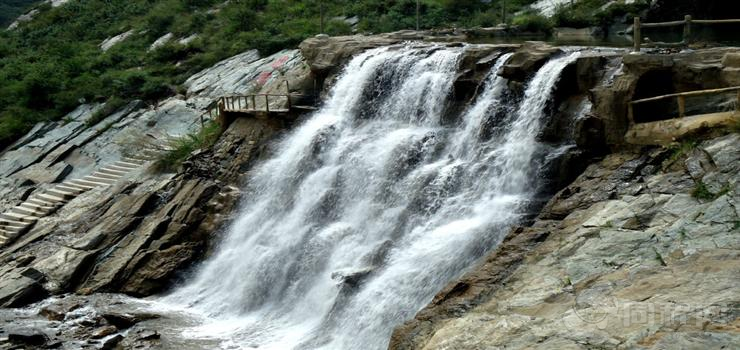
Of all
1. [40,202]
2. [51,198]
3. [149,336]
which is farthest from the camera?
[51,198]

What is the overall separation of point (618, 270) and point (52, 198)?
2409 centimetres

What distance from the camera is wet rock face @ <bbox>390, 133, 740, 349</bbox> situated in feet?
33.7

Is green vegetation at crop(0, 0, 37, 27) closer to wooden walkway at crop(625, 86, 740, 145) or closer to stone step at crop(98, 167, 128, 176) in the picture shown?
stone step at crop(98, 167, 128, 176)

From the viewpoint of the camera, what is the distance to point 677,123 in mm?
14852

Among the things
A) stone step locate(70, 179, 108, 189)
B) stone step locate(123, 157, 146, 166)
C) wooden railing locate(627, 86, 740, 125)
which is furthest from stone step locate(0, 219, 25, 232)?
wooden railing locate(627, 86, 740, 125)

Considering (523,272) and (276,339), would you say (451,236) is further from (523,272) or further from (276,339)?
(276,339)

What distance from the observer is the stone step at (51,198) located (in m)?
29.5

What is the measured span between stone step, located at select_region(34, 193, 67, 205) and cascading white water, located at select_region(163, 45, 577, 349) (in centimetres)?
981

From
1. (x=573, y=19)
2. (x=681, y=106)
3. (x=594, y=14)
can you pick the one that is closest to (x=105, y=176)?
(x=573, y=19)

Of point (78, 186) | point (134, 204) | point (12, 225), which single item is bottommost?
point (12, 225)

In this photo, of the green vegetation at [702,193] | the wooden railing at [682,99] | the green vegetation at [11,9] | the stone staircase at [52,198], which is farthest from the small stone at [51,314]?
the green vegetation at [11,9]

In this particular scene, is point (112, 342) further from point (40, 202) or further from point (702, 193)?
point (40, 202)

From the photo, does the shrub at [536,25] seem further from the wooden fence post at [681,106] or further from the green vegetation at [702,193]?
the green vegetation at [702,193]

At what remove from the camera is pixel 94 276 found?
22594mm
